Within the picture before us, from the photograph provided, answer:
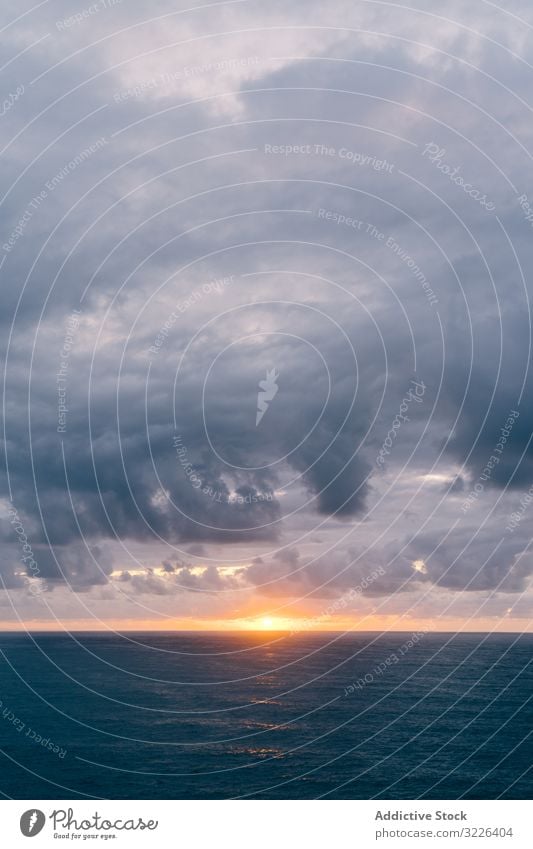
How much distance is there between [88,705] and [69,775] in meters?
67.6

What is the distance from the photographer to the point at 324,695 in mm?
181000

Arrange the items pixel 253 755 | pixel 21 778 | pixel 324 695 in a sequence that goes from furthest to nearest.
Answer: pixel 324 695 < pixel 253 755 < pixel 21 778

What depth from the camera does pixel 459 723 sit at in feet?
482

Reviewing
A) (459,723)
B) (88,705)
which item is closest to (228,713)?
(88,705)

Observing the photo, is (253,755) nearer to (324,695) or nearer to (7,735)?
(7,735)

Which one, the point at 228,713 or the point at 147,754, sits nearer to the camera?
the point at 147,754
